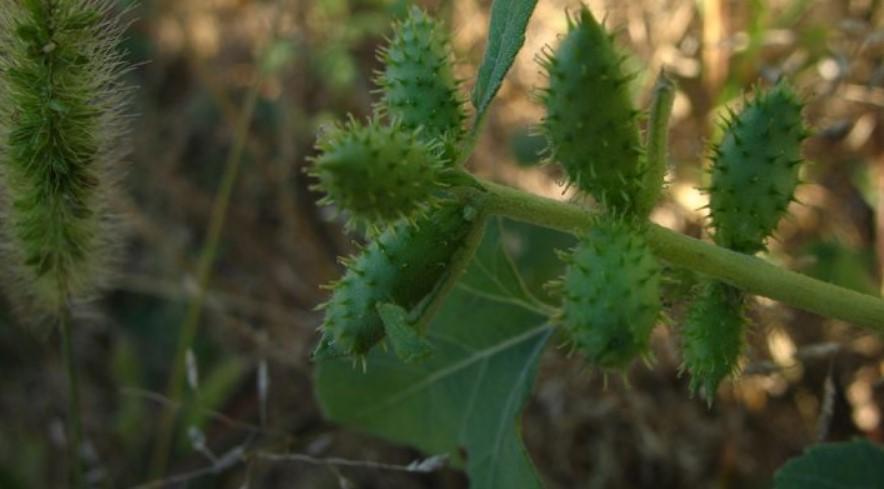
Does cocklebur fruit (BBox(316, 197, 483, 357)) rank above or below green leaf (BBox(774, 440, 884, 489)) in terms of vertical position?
above

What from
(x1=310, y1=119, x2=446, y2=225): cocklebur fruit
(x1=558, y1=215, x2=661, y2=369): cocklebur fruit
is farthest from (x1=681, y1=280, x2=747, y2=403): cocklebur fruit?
(x1=310, y1=119, x2=446, y2=225): cocklebur fruit

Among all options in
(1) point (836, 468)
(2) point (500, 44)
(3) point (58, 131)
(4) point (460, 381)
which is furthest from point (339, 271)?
(1) point (836, 468)

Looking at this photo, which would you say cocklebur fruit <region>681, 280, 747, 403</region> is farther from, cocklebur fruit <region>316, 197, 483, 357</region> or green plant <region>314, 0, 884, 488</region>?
cocklebur fruit <region>316, 197, 483, 357</region>

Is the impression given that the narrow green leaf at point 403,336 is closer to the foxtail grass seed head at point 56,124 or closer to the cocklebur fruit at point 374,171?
the cocklebur fruit at point 374,171

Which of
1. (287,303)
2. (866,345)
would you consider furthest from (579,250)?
(287,303)

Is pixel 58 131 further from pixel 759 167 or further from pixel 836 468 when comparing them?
pixel 836 468

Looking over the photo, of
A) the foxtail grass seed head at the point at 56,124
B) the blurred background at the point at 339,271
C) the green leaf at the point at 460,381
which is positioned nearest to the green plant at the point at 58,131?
the foxtail grass seed head at the point at 56,124

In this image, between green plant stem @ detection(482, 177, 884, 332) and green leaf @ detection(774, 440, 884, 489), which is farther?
green leaf @ detection(774, 440, 884, 489)
